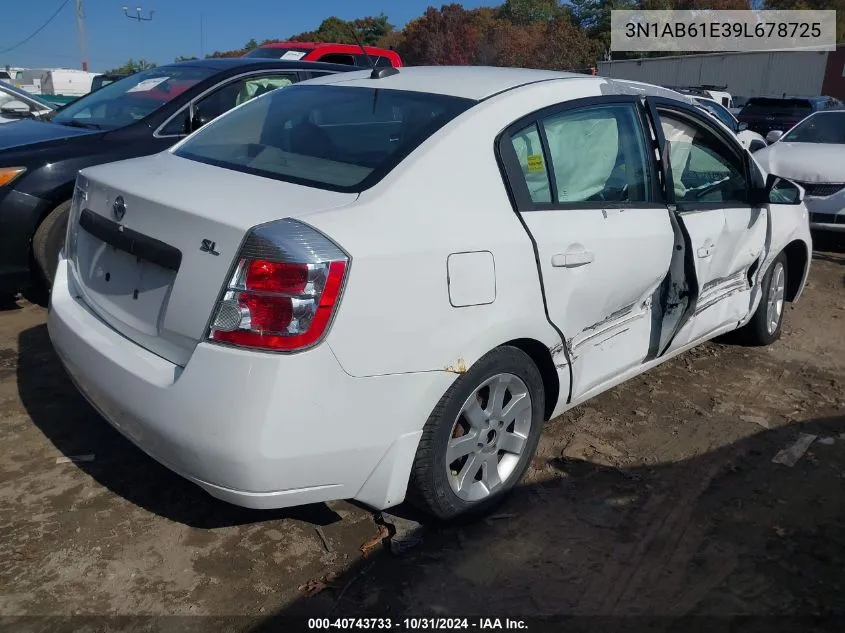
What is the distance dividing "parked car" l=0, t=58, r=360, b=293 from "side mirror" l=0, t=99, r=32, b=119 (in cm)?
77

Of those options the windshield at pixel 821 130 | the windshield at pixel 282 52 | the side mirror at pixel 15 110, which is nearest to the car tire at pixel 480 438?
the side mirror at pixel 15 110

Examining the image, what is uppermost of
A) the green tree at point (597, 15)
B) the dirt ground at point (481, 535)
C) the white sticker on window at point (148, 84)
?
the green tree at point (597, 15)

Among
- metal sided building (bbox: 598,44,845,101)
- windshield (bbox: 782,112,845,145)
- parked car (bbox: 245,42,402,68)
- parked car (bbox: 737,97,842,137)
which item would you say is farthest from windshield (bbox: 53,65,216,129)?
metal sided building (bbox: 598,44,845,101)

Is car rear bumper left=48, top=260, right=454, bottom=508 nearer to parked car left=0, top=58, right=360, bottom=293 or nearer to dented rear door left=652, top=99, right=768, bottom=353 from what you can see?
dented rear door left=652, top=99, right=768, bottom=353

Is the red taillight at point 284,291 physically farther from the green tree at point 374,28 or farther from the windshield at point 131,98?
the green tree at point 374,28

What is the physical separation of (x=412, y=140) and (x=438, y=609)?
160 centimetres

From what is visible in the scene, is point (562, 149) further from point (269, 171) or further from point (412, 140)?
point (269, 171)

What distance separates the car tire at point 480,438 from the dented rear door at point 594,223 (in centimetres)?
26

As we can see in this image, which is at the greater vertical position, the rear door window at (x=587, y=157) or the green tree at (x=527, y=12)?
the green tree at (x=527, y=12)

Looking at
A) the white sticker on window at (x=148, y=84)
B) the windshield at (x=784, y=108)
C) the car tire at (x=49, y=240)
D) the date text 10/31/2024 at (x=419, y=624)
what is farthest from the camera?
the windshield at (x=784, y=108)

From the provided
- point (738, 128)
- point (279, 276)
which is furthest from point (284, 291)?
point (738, 128)

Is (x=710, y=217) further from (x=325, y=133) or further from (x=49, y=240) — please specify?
(x=49, y=240)

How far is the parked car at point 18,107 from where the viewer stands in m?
5.98

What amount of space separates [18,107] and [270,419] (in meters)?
5.32
